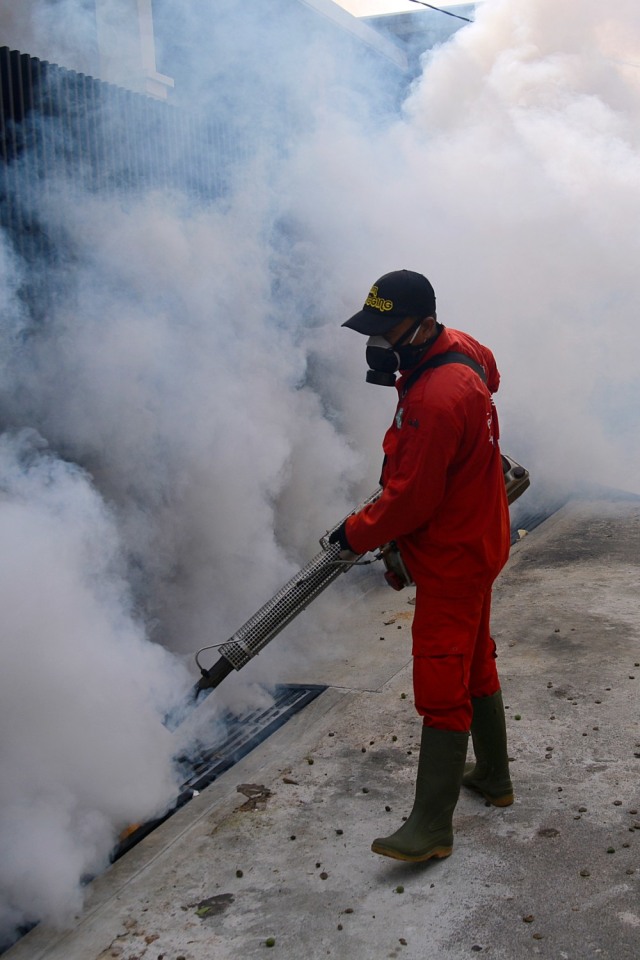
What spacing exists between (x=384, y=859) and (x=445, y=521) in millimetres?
1026

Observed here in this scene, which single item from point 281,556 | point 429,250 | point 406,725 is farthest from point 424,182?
point 406,725

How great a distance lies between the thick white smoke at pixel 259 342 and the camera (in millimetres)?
3074

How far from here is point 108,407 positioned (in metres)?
4.42

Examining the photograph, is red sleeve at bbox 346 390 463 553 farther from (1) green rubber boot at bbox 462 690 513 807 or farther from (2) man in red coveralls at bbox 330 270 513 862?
(1) green rubber boot at bbox 462 690 513 807

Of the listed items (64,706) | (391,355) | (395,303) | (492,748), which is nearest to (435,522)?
(391,355)

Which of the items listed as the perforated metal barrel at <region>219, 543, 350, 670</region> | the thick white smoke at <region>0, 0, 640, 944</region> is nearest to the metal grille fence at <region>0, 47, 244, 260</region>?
the thick white smoke at <region>0, 0, 640, 944</region>

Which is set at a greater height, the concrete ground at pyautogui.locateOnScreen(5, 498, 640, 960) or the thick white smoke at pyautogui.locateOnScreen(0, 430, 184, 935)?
the thick white smoke at pyautogui.locateOnScreen(0, 430, 184, 935)

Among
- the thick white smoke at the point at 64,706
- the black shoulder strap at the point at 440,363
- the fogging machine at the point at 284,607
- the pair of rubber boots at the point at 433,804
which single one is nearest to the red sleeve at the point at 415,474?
the black shoulder strap at the point at 440,363

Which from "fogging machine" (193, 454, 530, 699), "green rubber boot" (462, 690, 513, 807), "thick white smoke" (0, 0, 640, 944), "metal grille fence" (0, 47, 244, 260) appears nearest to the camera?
"green rubber boot" (462, 690, 513, 807)

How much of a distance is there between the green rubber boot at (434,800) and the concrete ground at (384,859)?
0.24 ft

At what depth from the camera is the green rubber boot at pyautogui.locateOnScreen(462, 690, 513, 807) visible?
291cm

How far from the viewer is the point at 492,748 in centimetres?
293

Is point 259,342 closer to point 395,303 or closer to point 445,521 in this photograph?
point 395,303

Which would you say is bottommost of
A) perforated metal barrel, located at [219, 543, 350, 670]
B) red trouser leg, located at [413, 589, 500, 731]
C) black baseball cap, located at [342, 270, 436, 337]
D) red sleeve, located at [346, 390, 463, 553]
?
red trouser leg, located at [413, 589, 500, 731]
